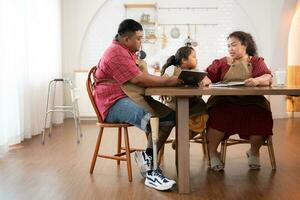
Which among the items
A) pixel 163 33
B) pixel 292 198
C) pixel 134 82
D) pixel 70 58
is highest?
pixel 163 33

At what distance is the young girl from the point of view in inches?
107

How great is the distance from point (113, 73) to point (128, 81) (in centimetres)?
13

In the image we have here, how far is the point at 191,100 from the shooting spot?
276cm

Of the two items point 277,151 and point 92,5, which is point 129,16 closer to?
point 92,5

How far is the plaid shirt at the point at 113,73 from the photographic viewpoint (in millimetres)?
2383

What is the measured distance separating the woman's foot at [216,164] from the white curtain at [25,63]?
1.97 metres

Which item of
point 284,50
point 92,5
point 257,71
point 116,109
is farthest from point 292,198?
point 92,5

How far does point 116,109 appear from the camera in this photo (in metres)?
2.54

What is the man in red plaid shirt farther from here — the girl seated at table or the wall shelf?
the wall shelf

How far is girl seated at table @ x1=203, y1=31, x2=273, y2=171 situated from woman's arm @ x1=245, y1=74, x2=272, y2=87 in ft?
0.31

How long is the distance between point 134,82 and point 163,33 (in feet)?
13.8

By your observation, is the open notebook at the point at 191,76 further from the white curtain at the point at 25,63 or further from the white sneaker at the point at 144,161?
the white curtain at the point at 25,63

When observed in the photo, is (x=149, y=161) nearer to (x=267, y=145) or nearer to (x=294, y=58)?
(x=267, y=145)

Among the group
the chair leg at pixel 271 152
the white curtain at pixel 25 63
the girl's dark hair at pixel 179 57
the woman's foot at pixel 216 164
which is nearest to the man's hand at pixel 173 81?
the girl's dark hair at pixel 179 57
